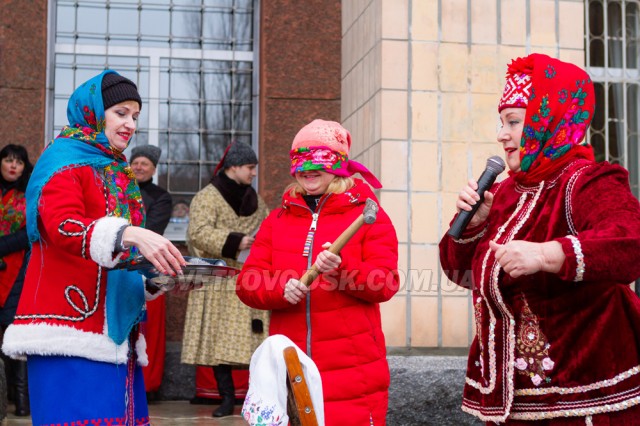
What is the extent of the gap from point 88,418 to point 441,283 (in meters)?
3.33

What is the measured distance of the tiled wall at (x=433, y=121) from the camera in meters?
6.30

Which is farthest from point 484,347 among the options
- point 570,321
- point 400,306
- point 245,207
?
point 245,207

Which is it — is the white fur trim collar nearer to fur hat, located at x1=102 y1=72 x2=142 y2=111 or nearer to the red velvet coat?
fur hat, located at x1=102 y1=72 x2=142 y2=111

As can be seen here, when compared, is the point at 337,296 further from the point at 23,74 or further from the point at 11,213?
the point at 23,74

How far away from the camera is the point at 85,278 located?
11.7ft

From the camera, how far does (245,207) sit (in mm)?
7152

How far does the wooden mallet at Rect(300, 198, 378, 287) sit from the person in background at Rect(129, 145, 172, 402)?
3528 millimetres

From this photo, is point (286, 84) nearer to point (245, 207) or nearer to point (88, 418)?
point (245, 207)

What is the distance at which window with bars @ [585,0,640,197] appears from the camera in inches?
293

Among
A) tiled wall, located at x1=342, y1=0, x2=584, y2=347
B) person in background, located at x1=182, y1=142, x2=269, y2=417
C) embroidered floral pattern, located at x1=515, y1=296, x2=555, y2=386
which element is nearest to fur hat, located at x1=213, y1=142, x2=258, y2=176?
person in background, located at x1=182, y1=142, x2=269, y2=417

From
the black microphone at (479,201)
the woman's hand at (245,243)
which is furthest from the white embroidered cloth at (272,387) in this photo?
the woman's hand at (245,243)

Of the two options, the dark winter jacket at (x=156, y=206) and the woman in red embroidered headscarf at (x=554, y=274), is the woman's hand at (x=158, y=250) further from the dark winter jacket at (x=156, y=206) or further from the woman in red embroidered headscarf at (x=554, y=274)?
the dark winter jacket at (x=156, y=206)

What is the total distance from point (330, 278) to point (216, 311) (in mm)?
3356

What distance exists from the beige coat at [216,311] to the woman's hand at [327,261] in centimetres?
324
